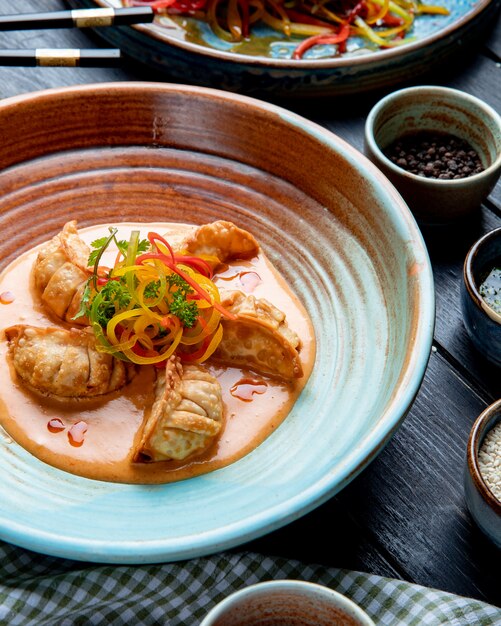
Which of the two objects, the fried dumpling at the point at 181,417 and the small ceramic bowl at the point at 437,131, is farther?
the small ceramic bowl at the point at 437,131

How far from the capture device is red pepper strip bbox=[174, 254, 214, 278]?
3264 mm

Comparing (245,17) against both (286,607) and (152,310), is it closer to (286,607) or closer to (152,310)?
(152,310)

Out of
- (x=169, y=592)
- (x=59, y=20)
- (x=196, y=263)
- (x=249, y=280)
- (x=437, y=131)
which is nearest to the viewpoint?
(x=169, y=592)

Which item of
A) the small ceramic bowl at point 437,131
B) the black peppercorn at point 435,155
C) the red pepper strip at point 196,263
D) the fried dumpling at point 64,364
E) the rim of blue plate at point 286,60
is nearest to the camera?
the fried dumpling at point 64,364

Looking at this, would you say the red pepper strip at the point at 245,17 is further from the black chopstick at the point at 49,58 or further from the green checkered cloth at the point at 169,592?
the green checkered cloth at the point at 169,592

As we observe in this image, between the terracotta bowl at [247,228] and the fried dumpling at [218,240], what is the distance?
22cm

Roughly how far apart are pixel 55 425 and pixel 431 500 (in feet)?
4.66

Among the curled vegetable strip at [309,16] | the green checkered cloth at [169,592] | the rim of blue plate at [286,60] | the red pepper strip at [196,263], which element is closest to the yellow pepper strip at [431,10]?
the curled vegetable strip at [309,16]

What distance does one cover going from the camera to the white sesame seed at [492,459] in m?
2.90

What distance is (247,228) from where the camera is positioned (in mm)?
3748

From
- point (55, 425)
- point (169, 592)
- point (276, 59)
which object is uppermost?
point (276, 59)

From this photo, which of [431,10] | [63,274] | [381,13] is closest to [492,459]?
[63,274]

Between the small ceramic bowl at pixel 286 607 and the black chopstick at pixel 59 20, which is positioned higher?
the black chopstick at pixel 59 20

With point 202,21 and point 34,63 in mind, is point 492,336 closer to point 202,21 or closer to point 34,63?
point 34,63
